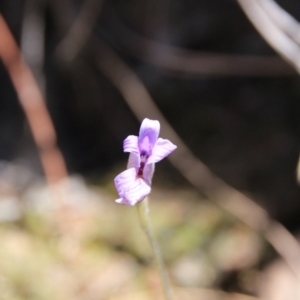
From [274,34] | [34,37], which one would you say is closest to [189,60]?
[274,34]

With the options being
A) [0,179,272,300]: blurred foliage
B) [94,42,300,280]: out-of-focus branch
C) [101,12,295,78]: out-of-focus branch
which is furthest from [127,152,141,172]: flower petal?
[101,12,295,78]: out-of-focus branch

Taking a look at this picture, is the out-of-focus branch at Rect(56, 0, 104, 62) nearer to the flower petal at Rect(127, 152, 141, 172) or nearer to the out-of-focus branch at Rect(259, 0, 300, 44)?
the out-of-focus branch at Rect(259, 0, 300, 44)

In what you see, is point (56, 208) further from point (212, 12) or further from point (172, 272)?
point (212, 12)

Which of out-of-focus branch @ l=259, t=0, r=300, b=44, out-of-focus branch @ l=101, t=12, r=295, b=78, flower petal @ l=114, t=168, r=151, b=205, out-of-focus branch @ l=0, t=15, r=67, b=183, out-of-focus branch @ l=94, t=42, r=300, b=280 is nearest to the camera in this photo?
flower petal @ l=114, t=168, r=151, b=205

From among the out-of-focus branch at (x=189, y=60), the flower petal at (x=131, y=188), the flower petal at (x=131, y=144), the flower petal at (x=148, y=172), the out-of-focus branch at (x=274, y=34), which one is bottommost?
the flower petal at (x=131, y=188)

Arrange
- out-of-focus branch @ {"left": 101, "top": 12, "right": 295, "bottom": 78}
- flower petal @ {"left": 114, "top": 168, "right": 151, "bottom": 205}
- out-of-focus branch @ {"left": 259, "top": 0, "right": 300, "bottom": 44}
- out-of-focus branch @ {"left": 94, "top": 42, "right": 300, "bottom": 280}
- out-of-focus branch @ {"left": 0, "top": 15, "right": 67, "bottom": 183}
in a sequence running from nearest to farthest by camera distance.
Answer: flower petal @ {"left": 114, "top": 168, "right": 151, "bottom": 205}, out-of-focus branch @ {"left": 259, "top": 0, "right": 300, "bottom": 44}, out-of-focus branch @ {"left": 94, "top": 42, "right": 300, "bottom": 280}, out-of-focus branch @ {"left": 101, "top": 12, "right": 295, "bottom": 78}, out-of-focus branch @ {"left": 0, "top": 15, "right": 67, "bottom": 183}

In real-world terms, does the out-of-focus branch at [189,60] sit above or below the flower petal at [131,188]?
above

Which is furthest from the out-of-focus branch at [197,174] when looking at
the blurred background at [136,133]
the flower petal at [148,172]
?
the flower petal at [148,172]

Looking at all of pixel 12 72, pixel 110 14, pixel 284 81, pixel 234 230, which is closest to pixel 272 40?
pixel 284 81

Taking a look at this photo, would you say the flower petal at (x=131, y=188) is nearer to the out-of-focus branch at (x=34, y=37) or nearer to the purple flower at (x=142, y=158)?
the purple flower at (x=142, y=158)
